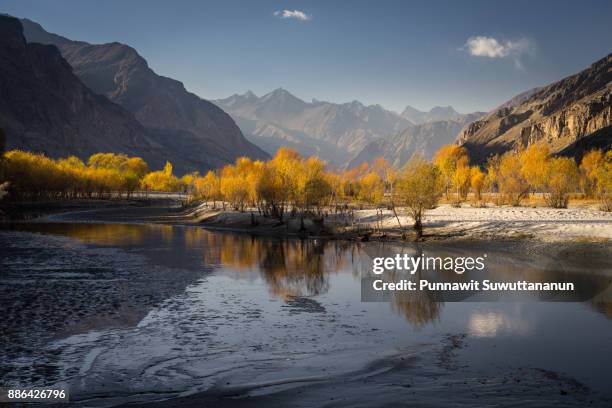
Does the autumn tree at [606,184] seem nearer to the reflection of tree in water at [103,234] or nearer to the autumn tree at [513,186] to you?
the autumn tree at [513,186]

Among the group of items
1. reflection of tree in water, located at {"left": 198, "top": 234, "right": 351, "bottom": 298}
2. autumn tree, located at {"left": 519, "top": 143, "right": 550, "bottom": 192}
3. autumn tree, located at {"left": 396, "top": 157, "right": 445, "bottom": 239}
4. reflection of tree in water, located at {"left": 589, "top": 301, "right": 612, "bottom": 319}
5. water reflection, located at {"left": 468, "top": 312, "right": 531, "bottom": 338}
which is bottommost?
water reflection, located at {"left": 468, "top": 312, "right": 531, "bottom": 338}

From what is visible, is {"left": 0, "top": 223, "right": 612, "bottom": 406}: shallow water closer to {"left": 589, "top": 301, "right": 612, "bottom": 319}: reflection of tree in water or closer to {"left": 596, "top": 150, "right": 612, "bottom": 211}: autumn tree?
{"left": 589, "top": 301, "right": 612, "bottom": 319}: reflection of tree in water

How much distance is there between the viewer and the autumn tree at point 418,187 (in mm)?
50438

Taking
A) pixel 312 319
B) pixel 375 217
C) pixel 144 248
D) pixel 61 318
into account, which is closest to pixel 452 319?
pixel 312 319

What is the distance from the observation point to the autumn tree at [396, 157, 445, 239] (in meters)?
50.4

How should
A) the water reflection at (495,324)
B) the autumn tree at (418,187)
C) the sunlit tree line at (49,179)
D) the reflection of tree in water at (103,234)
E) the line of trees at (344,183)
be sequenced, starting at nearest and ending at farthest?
1. the water reflection at (495,324)
2. the autumn tree at (418,187)
3. the reflection of tree in water at (103,234)
4. the line of trees at (344,183)
5. the sunlit tree line at (49,179)

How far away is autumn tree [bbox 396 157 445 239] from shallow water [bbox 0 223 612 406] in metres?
17.4

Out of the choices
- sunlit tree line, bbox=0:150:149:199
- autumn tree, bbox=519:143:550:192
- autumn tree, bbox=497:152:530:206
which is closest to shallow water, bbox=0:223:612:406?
autumn tree, bbox=497:152:530:206

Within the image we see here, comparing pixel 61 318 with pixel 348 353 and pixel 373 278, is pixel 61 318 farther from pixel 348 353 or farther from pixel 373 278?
pixel 373 278

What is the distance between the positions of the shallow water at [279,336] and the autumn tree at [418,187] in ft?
57.0

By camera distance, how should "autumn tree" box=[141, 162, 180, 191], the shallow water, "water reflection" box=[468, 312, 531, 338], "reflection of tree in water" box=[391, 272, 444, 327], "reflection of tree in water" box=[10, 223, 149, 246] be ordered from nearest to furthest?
1. the shallow water
2. "water reflection" box=[468, 312, 531, 338]
3. "reflection of tree in water" box=[391, 272, 444, 327]
4. "reflection of tree in water" box=[10, 223, 149, 246]
5. "autumn tree" box=[141, 162, 180, 191]

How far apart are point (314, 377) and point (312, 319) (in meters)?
6.86

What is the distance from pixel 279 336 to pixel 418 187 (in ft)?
115

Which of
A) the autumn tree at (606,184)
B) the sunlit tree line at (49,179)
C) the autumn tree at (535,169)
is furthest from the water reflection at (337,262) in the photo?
the autumn tree at (535,169)
